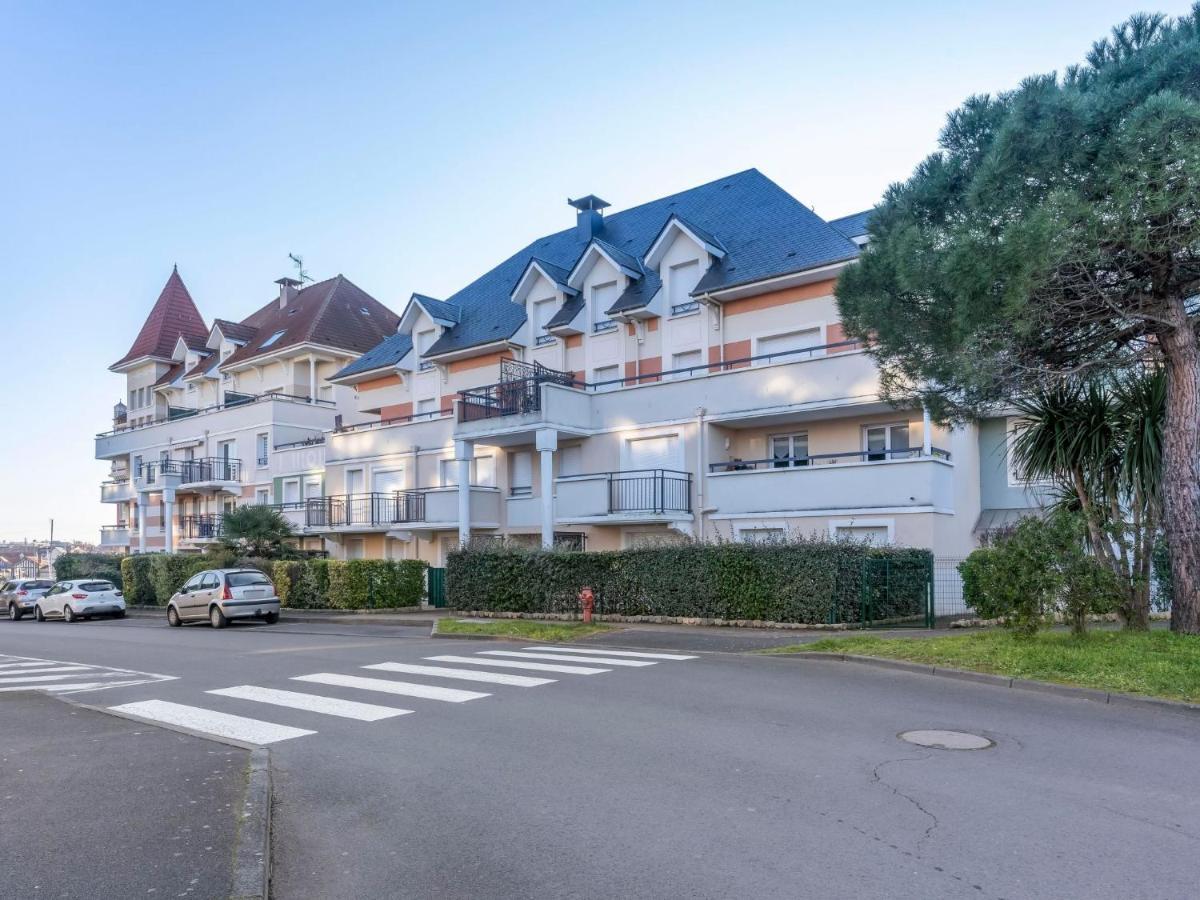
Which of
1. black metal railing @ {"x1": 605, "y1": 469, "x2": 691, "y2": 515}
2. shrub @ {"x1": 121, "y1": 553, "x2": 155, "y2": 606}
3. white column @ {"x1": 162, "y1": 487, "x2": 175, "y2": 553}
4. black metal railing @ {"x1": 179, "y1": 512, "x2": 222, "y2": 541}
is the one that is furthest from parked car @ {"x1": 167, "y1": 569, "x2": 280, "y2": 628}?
white column @ {"x1": 162, "y1": 487, "x2": 175, "y2": 553}

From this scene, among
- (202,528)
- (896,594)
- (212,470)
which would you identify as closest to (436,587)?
(896,594)

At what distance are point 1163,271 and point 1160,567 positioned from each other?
814 centimetres

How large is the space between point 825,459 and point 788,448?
1715mm

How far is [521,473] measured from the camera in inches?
1222

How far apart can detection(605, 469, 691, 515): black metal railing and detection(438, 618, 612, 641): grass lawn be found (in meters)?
5.61

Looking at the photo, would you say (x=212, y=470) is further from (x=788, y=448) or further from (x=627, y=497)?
(x=788, y=448)

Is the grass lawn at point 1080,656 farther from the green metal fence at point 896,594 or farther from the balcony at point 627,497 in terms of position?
the balcony at point 627,497

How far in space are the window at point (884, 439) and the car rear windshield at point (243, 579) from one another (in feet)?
54.8

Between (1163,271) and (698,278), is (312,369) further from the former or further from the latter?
(1163,271)

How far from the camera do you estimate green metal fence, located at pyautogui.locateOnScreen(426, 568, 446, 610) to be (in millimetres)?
29453

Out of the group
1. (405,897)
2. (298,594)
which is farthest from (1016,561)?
(298,594)

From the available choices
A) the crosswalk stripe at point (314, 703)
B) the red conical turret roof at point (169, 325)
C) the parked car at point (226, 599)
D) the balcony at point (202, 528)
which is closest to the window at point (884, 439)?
the crosswalk stripe at point (314, 703)

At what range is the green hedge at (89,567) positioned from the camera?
133 ft

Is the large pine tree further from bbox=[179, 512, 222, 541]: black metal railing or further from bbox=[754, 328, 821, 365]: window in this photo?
bbox=[179, 512, 222, 541]: black metal railing
